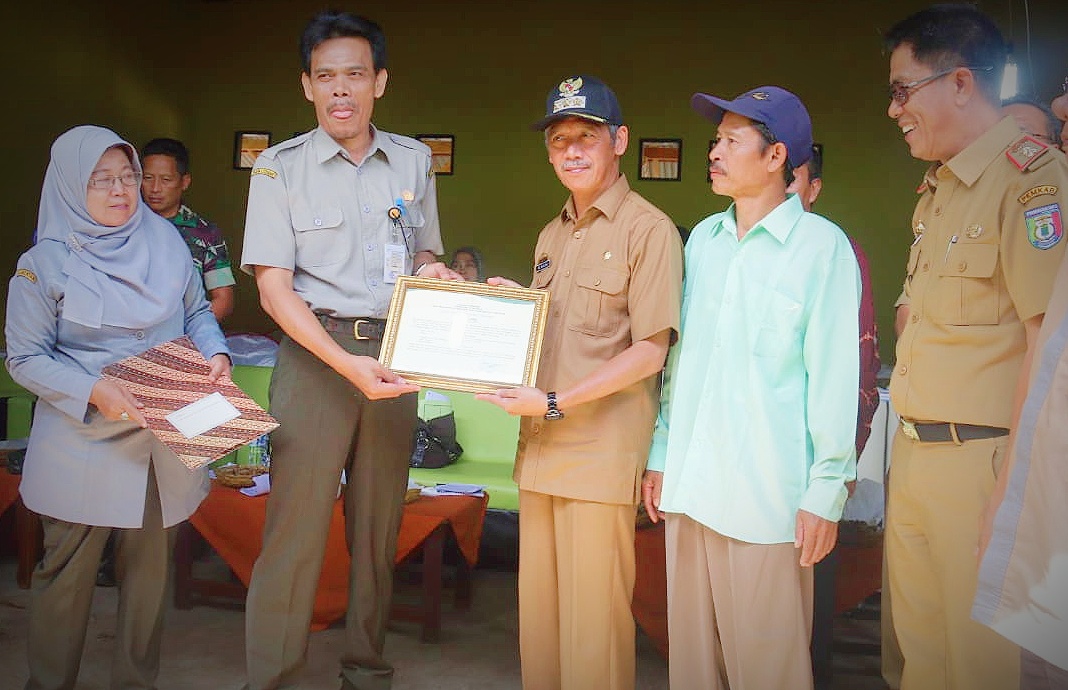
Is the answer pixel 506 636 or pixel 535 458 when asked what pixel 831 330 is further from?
pixel 506 636

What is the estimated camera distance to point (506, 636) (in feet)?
12.6

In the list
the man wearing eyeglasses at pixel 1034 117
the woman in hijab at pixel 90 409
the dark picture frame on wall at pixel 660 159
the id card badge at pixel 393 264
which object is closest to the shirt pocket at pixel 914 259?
the man wearing eyeglasses at pixel 1034 117

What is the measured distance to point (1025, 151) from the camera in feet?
6.38

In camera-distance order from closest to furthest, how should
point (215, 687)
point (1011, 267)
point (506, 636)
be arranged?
point (1011, 267)
point (215, 687)
point (506, 636)

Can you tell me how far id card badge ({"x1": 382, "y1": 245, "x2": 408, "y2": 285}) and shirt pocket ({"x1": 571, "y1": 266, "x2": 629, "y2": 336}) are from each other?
653 mm

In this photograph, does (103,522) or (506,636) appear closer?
(103,522)

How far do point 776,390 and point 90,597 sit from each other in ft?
6.81

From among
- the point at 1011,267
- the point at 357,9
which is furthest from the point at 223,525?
the point at 357,9

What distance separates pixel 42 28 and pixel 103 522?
464 cm

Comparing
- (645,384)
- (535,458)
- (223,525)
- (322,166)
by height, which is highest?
(322,166)

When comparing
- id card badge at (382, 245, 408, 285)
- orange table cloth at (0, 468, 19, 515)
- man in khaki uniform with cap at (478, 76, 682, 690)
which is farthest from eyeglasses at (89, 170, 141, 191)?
orange table cloth at (0, 468, 19, 515)

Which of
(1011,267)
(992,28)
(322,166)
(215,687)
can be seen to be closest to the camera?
(1011,267)

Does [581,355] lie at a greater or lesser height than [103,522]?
greater

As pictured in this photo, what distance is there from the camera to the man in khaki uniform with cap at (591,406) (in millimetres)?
2324
